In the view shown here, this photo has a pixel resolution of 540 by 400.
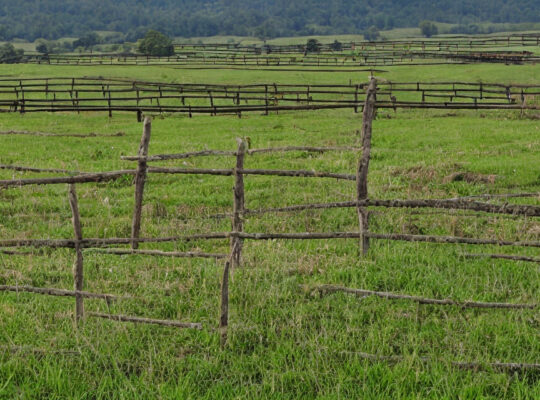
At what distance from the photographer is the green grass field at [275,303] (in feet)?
Answer: 15.5

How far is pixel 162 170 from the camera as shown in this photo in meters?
7.23

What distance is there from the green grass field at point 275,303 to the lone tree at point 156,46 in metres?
73.2

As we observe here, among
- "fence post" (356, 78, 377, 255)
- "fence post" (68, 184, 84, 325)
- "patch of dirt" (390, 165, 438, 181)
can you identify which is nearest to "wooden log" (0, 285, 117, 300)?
"fence post" (68, 184, 84, 325)

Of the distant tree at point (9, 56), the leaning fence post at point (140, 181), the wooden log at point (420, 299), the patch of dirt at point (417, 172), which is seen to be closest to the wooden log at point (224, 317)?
the wooden log at point (420, 299)

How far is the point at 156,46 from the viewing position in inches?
3346

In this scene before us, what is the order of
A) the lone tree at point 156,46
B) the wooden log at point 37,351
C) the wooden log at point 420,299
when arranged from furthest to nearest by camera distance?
the lone tree at point 156,46 → the wooden log at point 420,299 → the wooden log at point 37,351

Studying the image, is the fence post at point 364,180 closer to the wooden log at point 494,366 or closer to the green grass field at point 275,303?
the green grass field at point 275,303

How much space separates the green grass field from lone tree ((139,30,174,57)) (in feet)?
240

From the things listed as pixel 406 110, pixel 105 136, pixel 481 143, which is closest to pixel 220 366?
pixel 481 143

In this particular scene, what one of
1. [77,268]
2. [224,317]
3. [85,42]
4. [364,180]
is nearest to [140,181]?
[77,268]

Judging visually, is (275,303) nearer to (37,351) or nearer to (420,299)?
(420,299)

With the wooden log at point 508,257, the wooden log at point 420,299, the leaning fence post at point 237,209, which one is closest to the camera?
the wooden log at point 420,299

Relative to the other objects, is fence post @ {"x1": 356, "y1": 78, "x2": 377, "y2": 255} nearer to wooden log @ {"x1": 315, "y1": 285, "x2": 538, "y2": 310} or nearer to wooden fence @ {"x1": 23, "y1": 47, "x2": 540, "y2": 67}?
wooden log @ {"x1": 315, "y1": 285, "x2": 538, "y2": 310}

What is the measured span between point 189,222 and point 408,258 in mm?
3944
